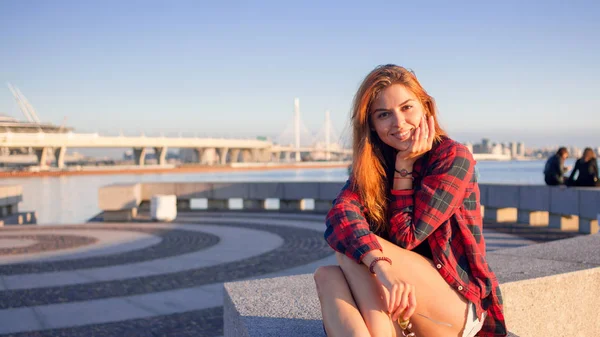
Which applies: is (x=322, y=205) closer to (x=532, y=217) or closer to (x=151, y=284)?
(x=532, y=217)

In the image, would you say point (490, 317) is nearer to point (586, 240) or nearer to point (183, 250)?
point (586, 240)

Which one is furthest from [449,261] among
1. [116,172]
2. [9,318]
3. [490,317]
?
[116,172]

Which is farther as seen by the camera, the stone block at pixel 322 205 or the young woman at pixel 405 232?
the stone block at pixel 322 205

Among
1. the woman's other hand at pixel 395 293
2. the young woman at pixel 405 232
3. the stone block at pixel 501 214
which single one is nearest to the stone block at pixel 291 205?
the stone block at pixel 501 214

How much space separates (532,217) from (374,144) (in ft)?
34.6

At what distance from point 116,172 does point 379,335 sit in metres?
67.0

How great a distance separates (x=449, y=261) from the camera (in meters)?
2.36

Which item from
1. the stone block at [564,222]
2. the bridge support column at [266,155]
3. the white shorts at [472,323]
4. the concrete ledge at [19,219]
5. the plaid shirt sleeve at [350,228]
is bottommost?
the bridge support column at [266,155]

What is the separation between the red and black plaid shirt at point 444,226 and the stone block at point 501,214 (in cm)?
1090

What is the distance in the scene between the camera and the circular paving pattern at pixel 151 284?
513cm

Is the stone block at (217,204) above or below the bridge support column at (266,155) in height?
above

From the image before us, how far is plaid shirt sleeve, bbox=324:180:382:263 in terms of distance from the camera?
2330 mm

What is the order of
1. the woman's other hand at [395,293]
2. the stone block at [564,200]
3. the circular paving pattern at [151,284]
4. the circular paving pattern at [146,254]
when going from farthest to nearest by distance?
the stone block at [564,200] < the circular paving pattern at [146,254] < the circular paving pattern at [151,284] < the woman's other hand at [395,293]

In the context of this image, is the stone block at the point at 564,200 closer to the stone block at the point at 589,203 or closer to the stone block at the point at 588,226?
the stone block at the point at 589,203
